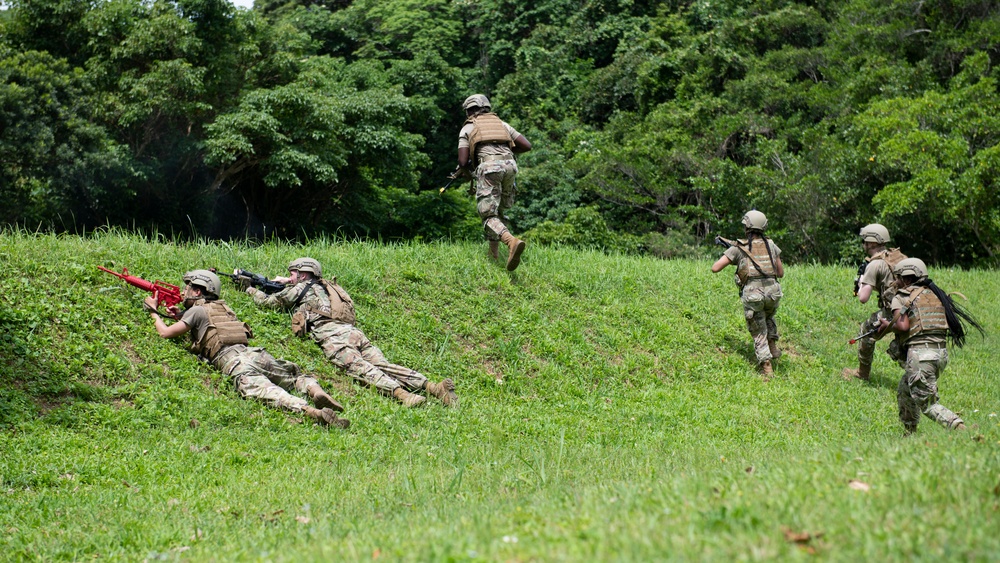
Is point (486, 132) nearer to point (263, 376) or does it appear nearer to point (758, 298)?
point (758, 298)

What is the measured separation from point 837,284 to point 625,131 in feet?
55.5

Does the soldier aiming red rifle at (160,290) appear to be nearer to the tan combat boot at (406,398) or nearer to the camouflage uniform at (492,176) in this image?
the tan combat boot at (406,398)

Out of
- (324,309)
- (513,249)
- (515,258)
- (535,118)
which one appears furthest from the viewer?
(535,118)

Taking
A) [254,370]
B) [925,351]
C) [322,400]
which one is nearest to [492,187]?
[254,370]

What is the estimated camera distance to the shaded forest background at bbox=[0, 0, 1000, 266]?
→ 2386cm

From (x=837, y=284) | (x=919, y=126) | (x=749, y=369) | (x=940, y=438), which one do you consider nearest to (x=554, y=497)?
(x=940, y=438)

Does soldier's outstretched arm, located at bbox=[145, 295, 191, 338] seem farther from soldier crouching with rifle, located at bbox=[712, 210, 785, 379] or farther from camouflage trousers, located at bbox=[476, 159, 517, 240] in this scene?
soldier crouching with rifle, located at bbox=[712, 210, 785, 379]

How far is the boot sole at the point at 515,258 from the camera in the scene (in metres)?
13.1

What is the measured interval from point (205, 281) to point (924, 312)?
24.9 feet

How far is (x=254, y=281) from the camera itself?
11477mm

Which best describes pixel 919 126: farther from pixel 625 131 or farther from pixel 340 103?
pixel 340 103

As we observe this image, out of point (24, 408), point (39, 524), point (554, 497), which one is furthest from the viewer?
point (24, 408)

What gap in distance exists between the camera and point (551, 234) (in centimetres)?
2716

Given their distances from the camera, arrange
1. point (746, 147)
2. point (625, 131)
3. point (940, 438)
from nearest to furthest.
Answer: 1. point (940, 438)
2. point (746, 147)
3. point (625, 131)
